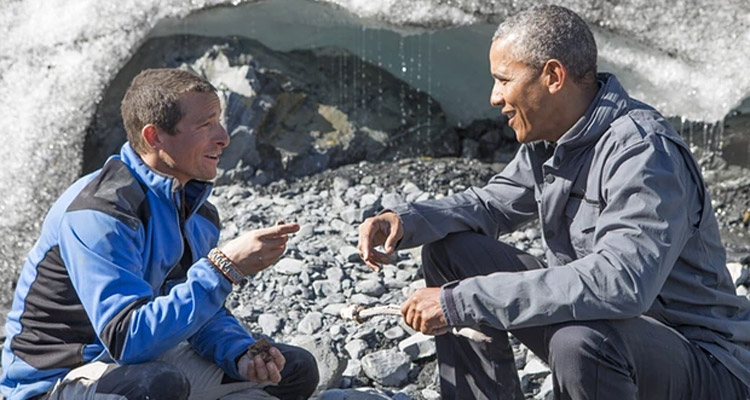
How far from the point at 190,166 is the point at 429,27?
3893mm

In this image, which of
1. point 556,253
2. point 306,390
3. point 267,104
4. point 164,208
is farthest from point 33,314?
point 267,104

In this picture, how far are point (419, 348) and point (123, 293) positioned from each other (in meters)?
2.01

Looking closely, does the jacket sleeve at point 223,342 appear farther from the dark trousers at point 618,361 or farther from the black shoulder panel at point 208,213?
the dark trousers at point 618,361

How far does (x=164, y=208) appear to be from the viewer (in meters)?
3.43

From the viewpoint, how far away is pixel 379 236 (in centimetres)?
385

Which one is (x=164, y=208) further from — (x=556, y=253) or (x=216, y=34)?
(x=216, y=34)

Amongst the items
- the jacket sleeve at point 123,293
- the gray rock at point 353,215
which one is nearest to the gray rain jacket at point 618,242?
the jacket sleeve at point 123,293

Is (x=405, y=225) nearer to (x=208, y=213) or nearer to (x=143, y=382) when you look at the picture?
(x=208, y=213)

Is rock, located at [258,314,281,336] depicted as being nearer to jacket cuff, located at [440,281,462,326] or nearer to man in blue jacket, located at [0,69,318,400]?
man in blue jacket, located at [0,69,318,400]

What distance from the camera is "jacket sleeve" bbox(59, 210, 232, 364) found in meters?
3.13

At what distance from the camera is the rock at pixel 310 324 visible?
17.1ft

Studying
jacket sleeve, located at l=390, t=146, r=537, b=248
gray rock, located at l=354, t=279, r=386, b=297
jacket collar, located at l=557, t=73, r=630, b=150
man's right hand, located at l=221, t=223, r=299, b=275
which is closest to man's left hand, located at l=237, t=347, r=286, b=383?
man's right hand, located at l=221, t=223, r=299, b=275

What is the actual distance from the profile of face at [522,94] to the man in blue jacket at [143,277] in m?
0.94

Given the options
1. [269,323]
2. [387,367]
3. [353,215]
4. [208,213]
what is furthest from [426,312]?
[353,215]
